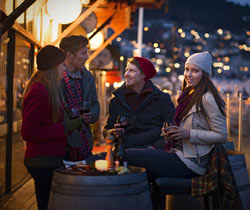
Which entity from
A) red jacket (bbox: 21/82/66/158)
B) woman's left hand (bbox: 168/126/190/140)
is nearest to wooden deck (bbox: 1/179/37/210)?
red jacket (bbox: 21/82/66/158)

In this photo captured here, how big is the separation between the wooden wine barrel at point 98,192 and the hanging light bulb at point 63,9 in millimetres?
5994

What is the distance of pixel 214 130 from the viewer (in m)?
4.66

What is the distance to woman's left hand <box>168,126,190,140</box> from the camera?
4621 mm

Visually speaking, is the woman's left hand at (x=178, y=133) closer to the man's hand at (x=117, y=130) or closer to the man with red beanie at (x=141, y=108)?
the man's hand at (x=117, y=130)

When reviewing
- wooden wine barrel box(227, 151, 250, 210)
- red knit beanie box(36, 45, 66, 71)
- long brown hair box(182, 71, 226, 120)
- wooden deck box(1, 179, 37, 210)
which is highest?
red knit beanie box(36, 45, 66, 71)

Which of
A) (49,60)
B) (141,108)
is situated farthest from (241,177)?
(49,60)

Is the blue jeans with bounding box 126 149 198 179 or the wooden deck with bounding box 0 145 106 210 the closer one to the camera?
the blue jeans with bounding box 126 149 198 179

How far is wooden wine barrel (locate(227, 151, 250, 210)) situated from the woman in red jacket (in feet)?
4.52

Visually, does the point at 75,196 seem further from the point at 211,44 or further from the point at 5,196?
the point at 211,44

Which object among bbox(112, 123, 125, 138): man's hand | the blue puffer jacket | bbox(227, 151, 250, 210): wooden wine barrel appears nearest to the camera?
bbox(227, 151, 250, 210): wooden wine barrel

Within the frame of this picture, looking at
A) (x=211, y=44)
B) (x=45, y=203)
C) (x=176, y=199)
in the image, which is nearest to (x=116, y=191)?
(x=45, y=203)

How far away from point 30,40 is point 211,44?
16969 cm

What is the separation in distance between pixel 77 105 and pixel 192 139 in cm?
112

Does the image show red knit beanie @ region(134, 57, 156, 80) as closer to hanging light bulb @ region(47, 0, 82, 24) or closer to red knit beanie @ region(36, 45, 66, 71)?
red knit beanie @ region(36, 45, 66, 71)
